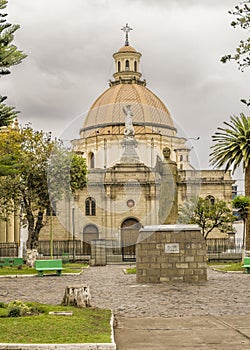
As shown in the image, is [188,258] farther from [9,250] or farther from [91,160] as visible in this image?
[91,160]

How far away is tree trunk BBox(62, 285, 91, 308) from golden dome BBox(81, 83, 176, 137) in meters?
52.6

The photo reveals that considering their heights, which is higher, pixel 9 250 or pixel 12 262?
pixel 9 250

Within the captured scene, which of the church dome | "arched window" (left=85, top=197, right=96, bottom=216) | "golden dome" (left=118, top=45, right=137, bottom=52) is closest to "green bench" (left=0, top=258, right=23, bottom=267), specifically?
"arched window" (left=85, top=197, right=96, bottom=216)

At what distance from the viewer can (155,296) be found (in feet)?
48.5

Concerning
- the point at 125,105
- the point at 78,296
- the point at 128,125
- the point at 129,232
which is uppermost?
the point at 125,105

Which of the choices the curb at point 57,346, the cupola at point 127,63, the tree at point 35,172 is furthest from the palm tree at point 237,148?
the cupola at point 127,63

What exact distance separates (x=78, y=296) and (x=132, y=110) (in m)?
53.8

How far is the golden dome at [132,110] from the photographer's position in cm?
6588

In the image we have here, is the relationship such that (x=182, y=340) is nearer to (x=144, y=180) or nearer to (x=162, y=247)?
(x=162, y=247)

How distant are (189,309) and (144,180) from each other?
43871mm

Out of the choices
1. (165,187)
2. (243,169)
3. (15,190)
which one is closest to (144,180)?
(243,169)

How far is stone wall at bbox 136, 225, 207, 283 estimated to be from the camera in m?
18.3

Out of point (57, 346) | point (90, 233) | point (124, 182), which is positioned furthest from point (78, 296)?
point (90, 233)

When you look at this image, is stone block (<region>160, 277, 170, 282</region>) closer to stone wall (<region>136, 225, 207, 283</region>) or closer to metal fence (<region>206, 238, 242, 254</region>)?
stone wall (<region>136, 225, 207, 283</region>)
